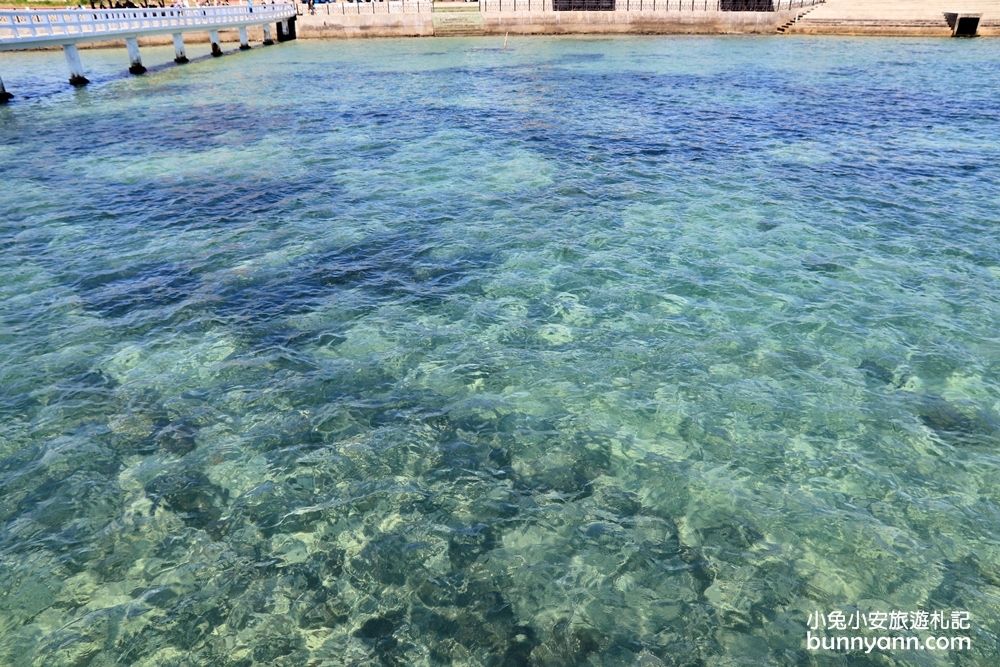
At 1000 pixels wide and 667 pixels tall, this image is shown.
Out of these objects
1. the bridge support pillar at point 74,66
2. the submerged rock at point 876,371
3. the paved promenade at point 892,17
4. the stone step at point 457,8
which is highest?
the stone step at point 457,8

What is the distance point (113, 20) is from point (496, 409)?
43415 millimetres

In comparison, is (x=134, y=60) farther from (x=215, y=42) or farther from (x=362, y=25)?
(x=362, y=25)

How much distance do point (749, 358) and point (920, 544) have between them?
3.88m

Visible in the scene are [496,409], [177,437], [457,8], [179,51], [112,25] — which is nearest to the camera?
[177,437]

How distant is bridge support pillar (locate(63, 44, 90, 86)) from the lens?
120 ft

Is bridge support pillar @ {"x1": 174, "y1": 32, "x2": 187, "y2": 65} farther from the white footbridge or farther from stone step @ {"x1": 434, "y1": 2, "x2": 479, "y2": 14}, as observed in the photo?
stone step @ {"x1": 434, "y1": 2, "x2": 479, "y2": 14}

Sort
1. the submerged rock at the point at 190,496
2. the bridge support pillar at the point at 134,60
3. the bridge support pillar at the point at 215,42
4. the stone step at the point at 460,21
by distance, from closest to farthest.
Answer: the submerged rock at the point at 190,496 < the bridge support pillar at the point at 134,60 < the bridge support pillar at the point at 215,42 < the stone step at the point at 460,21

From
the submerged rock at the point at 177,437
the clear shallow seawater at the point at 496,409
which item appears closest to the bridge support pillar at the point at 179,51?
the clear shallow seawater at the point at 496,409

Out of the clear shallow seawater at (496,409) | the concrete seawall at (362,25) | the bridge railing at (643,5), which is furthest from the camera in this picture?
the concrete seawall at (362,25)

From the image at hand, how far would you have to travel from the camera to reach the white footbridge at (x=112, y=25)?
32844 millimetres

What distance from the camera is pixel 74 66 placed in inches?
1476

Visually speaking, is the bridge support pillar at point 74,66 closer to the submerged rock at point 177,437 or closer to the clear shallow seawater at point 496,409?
the clear shallow seawater at point 496,409

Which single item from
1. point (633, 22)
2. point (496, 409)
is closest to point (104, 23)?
point (496, 409)

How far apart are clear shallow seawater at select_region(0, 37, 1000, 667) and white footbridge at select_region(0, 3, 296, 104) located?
17430 mm
